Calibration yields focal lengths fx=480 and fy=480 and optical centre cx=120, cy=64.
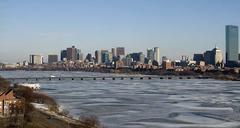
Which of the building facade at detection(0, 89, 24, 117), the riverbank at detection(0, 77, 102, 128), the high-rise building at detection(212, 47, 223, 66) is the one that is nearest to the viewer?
the riverbank at detection(0, 77, 102, 128)

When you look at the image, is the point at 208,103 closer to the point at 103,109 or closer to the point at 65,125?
the point at 103,109

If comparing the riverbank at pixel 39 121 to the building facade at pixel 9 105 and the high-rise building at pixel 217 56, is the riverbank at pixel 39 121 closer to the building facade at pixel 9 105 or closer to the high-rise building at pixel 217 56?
the building facade at pixel 9 105

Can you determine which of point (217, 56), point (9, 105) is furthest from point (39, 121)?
point (217, 56)

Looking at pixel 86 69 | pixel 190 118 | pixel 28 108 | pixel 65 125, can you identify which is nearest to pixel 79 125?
pixel 65 125

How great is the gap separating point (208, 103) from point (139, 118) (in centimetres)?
1177

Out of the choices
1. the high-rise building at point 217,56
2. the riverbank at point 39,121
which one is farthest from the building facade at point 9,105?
the high-rise building at point 217,56

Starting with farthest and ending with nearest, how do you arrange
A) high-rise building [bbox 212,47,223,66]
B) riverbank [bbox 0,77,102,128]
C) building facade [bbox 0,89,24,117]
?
high-rise building [bbox 212,47,223,66], building facade [bbox 0,89,24,117], riverbank [bbox 0,77,102,128]

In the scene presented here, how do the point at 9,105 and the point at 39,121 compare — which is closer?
the point at 39,121

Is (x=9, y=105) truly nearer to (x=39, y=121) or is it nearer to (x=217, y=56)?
(x=39, y=121)

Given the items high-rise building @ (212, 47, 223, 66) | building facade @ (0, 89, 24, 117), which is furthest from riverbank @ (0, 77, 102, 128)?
high-rise building @ (212, 47, 223, 66)

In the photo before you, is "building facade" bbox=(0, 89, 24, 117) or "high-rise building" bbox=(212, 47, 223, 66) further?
"high-rise building" bbox=(212, 47, 223, 66)

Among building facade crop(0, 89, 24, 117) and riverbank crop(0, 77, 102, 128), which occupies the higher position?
building facade crop(0, 89, 24, 117)

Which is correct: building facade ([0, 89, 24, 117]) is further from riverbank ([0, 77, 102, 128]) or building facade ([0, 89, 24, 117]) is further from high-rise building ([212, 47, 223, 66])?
high-rise building ([212, 47, 223, 66])

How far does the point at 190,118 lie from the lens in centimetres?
2767
